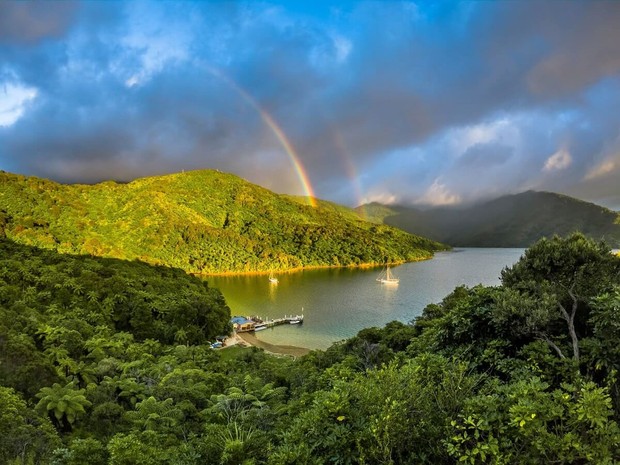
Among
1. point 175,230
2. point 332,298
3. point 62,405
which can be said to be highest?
point 175,230

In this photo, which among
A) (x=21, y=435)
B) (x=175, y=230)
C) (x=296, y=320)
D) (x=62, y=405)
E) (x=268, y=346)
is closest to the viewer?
(x=21, y=435)

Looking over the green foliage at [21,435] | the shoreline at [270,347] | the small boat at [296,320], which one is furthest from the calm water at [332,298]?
the green foliage at [21,435]

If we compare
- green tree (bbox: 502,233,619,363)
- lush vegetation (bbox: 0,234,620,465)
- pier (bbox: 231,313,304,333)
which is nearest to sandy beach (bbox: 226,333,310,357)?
pier (bbox: 231,313,304,333)

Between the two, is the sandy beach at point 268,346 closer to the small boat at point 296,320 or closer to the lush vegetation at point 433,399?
the small boat at point 296,320

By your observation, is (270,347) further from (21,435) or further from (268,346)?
(21,435)

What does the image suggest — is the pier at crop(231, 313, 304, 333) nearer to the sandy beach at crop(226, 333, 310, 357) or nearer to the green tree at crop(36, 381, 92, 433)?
the sandy beach at crop(226, 333, 310, 357)

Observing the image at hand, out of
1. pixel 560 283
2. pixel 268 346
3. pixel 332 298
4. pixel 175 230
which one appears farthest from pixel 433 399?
pixel 175 230

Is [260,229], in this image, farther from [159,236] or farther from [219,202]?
[159,236]
